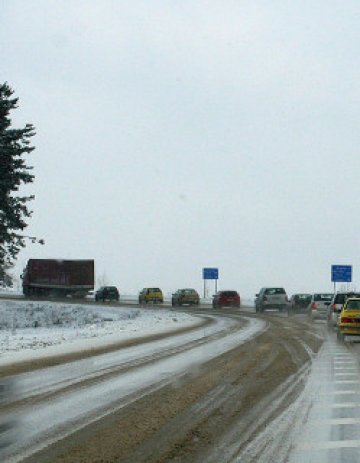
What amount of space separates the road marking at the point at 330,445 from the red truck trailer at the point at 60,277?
223ft

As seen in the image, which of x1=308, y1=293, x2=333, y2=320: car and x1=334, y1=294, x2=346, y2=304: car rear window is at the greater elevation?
x1=334, y1=294, x2=346, y2=304: car rear window

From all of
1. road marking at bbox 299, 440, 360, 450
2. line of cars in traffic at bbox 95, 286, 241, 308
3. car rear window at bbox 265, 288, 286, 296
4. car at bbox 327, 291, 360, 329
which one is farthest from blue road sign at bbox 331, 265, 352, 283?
road marking at bbox 299, 440, 360, 450

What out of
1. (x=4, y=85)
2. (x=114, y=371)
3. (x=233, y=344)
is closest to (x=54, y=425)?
(x=114, y=371)

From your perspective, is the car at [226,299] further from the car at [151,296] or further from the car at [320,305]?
the car at [320,305]

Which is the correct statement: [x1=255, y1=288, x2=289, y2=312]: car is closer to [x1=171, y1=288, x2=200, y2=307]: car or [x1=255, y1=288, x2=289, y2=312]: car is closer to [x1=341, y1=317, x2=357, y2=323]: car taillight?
[x1=171, y1=288, x2=200, y2=307]: car

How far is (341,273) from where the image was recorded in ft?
221

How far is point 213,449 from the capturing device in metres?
7.52

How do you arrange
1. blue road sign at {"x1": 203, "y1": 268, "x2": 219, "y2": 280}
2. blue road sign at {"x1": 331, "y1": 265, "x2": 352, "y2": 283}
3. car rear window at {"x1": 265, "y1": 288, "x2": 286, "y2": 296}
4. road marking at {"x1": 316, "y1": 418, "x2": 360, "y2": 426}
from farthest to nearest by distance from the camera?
blue road sign at {"x1": 203, "y1": 268, "x2": 219, "y2": 280} → blue road sign at {"x1": 331, "y1": 265, "x2": 352, "y2": 283} → car rear window at {"x1": 265, "y1": 288, "x2": 286, "y2": 296} → road marking at {"x1": 316, "y1": 418, "x2": 360, "y2": 426}

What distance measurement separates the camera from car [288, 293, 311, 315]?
2048 inches

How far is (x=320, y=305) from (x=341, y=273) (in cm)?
2584

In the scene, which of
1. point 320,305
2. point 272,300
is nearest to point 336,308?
point 320,305

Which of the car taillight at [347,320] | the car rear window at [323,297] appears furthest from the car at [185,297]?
the car taillight at [347,320]

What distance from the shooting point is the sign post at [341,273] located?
67000mm

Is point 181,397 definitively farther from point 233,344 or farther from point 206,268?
point 206,268
